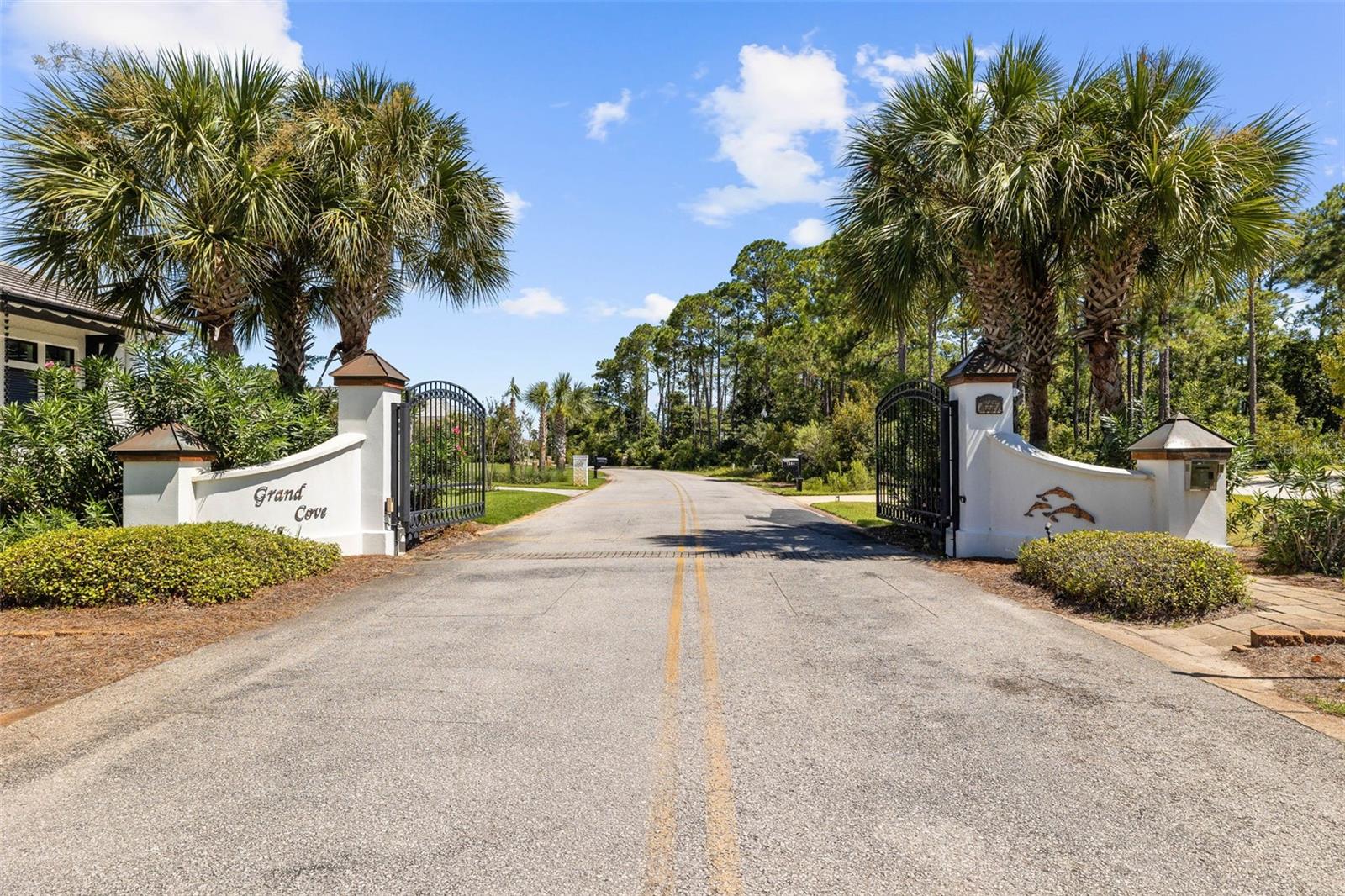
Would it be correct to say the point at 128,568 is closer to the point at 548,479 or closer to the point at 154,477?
the point at 154,477

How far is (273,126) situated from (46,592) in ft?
28.7

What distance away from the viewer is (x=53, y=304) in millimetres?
14031

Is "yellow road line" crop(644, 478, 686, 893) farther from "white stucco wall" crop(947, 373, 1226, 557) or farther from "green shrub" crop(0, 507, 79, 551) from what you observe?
"green shrub" crop(0, 507, 79, 551)

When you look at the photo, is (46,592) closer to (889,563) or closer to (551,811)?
(551,811)

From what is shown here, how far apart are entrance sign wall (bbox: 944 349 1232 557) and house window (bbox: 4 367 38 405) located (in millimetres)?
17153

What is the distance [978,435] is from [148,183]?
13.6 meters

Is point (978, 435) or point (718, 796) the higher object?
point (978, 435)

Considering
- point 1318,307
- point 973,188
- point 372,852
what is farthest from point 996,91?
point 1318,307

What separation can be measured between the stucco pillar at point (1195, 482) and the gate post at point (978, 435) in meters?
2.26

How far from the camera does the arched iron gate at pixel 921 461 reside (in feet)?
38.1

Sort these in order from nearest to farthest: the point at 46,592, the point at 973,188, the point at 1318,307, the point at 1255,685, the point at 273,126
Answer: the point at 1255,685
the point at 46,592
the point at 973,188
the point at 273,126
the point at 1318,307

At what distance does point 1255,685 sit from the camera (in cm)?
520

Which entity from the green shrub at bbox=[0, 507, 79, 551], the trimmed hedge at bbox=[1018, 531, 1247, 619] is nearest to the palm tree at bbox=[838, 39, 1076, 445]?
the trimmed hedge at bbox=[1018, 531, 1247, 619]

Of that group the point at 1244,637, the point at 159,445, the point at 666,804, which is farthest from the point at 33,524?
the point at 1244,637
